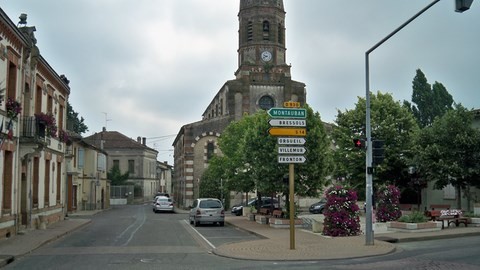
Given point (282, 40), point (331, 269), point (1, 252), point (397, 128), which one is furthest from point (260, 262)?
point (282, 40)

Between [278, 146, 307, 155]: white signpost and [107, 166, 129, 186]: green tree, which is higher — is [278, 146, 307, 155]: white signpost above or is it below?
above

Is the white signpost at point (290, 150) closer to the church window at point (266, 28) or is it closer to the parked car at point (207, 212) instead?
the parked car at point (207, 212)

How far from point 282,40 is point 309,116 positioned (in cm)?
3486

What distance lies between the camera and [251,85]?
5809 centimetres

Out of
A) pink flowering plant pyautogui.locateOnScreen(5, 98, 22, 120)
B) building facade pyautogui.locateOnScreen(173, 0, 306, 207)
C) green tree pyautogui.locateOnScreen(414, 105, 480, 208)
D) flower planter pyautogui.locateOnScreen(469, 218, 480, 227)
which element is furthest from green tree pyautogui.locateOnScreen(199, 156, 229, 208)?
pink flowering plant pyautogui.locateOnScreen(5, 98, 22, 120)

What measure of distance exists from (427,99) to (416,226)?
37.5 metres

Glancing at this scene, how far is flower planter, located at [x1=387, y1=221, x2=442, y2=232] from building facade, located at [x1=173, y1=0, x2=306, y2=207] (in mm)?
36520

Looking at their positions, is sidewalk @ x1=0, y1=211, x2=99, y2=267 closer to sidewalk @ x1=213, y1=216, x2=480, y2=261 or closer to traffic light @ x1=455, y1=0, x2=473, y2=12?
sidewalk @ x1=213, y1=216, x2=480, y2=261

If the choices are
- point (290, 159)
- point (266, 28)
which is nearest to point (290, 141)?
point (290, 159)

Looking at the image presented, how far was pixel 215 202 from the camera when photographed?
29812 millimetres

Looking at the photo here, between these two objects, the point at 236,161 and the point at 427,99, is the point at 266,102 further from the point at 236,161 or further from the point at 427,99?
the point at 236,161

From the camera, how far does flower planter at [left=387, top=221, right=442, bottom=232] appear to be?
2058 centimetres

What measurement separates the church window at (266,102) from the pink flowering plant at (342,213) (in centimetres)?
3838

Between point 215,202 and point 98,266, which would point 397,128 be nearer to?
point 215,202
